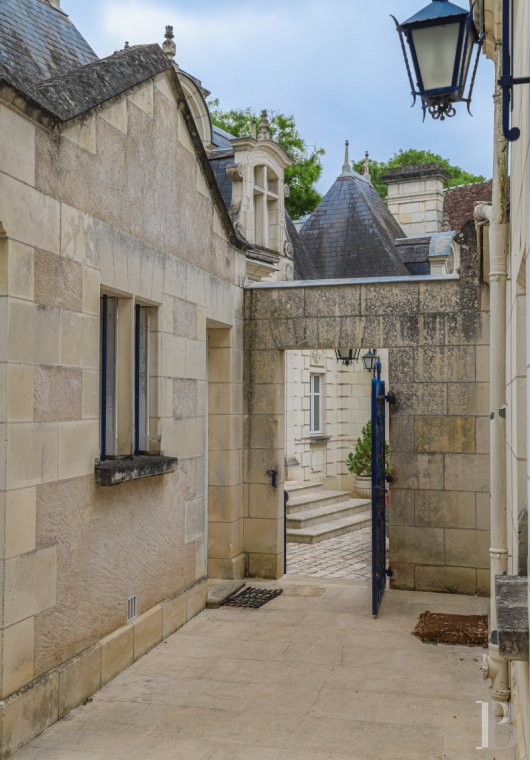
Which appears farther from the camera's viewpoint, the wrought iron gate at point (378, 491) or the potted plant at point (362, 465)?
the potted plant at point (362, 465)

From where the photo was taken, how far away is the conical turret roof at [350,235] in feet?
59.6

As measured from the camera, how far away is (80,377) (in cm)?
511

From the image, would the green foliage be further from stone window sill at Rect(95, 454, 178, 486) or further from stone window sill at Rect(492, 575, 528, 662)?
stone window sill at Rect(492, 575, 528, 662)

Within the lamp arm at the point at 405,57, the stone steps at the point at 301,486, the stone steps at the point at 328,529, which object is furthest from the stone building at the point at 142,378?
the stone steps at the point at 301,486

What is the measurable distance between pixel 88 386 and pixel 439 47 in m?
2.86

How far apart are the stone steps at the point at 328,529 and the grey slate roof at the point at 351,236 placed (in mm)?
6109

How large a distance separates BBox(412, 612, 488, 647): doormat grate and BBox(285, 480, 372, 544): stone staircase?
14.9ft

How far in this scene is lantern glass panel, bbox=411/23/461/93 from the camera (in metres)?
4.16

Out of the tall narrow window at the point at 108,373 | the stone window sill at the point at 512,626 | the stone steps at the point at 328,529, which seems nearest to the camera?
the stone window sill at the point at 512,626

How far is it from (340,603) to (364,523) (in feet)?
19.5

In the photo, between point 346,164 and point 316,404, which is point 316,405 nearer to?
point 316,404

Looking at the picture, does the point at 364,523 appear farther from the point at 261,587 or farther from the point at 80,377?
the point at 80,377

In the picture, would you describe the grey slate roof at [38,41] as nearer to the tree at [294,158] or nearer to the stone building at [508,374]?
the stone building at [508,374]

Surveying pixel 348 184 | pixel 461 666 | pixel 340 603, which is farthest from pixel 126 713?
pixel 348 184
